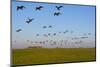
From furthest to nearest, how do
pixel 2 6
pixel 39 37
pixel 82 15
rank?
pixel 82 15 → pixel 39 37 → pixel 2 6

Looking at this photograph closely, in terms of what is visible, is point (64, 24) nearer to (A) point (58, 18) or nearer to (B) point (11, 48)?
(A) point (58, 18)

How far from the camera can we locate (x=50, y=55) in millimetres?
2488

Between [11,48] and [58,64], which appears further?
[58,64]

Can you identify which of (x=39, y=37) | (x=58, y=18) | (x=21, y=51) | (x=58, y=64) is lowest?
(x=58, y=64)

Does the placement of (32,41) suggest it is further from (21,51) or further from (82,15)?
(82,15)

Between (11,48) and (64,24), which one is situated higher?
(64,24)

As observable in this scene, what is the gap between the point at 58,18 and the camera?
2516mm

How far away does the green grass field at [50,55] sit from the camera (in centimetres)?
237

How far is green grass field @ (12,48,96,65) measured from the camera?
2.37 meters

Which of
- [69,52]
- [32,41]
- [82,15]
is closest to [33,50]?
[32,41]

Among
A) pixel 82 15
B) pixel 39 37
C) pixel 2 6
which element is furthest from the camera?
pixel 82 15

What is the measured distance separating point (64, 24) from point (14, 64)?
28.5 inches

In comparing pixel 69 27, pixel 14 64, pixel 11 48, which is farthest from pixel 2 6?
pixel 69 27

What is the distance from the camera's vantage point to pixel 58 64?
2.52 m
